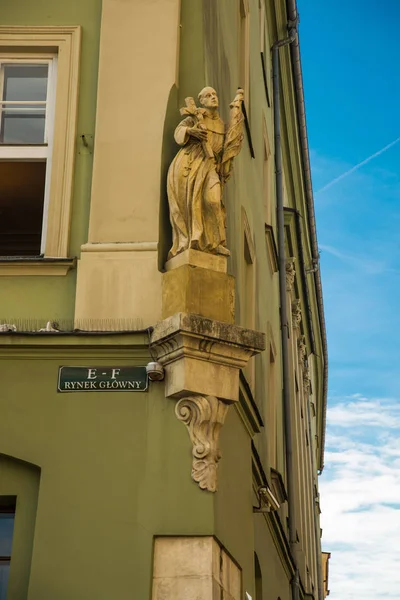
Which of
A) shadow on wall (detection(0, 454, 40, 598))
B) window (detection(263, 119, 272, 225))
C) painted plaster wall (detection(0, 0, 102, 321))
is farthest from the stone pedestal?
window (detection(263, 119, 272, 225))

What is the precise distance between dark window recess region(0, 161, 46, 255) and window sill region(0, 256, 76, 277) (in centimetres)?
137

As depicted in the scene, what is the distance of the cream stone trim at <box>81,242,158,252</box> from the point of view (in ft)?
34.6

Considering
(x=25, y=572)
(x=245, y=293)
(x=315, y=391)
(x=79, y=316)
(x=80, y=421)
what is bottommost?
(x=25, y=572)

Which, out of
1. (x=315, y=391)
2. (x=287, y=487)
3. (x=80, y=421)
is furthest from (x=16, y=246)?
(x=315, y=391)

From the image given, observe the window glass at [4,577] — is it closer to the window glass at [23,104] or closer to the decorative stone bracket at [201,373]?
the decorative stone bracket at [201,373]

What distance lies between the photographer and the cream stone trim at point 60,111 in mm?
10938

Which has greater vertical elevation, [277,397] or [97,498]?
[277,397]

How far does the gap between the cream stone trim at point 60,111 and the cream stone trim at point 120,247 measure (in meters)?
0.28

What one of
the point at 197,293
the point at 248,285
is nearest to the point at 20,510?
the point at 197,293

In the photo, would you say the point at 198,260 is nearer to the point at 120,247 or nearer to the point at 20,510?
the point at 120,247

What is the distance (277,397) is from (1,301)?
9.98m

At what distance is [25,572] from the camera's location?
31.8 feet

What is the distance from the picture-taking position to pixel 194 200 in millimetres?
10516

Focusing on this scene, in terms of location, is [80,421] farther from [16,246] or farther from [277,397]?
[277,397]
